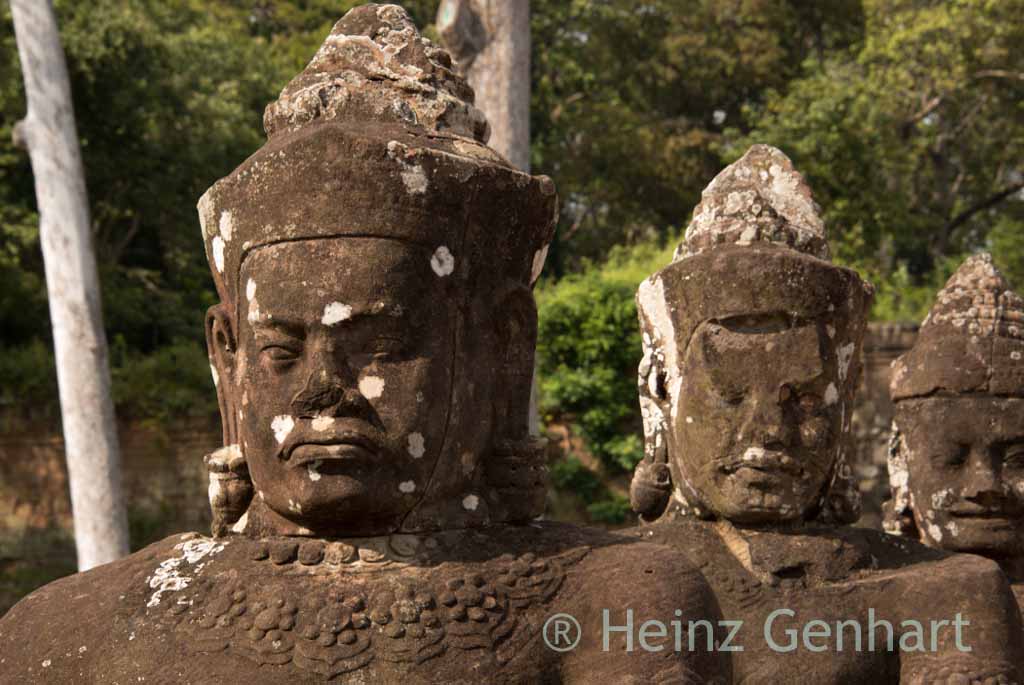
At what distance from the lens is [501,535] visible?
2.76 m

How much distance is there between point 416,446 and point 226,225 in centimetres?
66

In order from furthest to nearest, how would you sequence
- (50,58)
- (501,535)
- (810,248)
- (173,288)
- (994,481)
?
(173,288), (50,58), (994,481), (810,248), (501,535)

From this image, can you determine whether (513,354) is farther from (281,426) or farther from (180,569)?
(180,569)

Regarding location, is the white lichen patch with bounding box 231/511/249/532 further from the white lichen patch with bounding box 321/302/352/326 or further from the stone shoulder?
the white lichen patch with bounding box 321/302/352/326

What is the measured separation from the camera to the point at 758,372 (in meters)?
3.79

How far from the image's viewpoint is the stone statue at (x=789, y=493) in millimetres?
3592

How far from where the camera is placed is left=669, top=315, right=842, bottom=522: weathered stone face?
3773 mm

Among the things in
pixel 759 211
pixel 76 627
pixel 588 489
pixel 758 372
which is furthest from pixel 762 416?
pixel 588 489

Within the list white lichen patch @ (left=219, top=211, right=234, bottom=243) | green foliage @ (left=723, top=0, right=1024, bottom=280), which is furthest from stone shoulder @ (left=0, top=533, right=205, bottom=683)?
green foliage @ (left=723, top=0, right=1024, bottom=280)

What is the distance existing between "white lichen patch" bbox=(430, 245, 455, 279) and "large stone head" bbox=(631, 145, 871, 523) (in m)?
1.41

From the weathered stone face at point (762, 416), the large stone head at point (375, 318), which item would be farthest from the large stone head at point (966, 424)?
the large stone head at point (375, 318)

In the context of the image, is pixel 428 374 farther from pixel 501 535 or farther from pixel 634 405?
pixel 634 405

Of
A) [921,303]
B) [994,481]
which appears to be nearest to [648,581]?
[994,481]

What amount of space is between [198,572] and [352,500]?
40 centimetres
